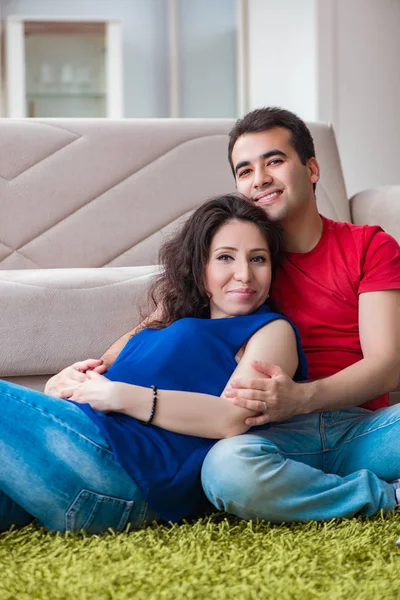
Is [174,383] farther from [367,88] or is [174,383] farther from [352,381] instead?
[367,88]

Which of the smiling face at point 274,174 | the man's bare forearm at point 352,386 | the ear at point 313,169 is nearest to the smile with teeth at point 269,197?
the smiling face at point 274,174

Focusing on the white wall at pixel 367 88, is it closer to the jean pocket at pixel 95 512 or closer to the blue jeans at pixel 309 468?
the blue jeans at pixel 309 468

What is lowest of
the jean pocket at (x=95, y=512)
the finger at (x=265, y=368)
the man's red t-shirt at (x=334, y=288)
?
the jean pocket at (x=95, y=512)

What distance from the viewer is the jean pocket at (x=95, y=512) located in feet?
3.52

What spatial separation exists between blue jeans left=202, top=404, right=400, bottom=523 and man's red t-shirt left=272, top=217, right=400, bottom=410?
0.11 m

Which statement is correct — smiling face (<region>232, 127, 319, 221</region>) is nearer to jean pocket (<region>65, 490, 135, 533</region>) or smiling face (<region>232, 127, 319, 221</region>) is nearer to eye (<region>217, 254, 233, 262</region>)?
eye (<region>217, 254, 233, 262</region>)

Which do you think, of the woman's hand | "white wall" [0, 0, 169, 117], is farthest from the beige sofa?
"white wall" [0, 0, 169, 117]

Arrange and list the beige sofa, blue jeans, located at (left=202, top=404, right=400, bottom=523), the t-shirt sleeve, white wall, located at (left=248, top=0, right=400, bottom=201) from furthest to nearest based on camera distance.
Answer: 1. white wall, located at (left=248, top=0, right=400, bottom=201)
2. the beige sofa
3. the t-shirt sleeve
4. blue jeans, located at (left=202, top=404, right=400, bottom=523)

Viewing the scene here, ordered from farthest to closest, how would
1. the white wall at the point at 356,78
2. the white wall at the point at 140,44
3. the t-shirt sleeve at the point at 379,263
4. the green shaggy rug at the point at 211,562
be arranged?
the white wall at the point at 140,44 < the white wall at the point at 356,78 < the t-shirt sleeve at the point at 379,263 < the green shaggy rug at the point at 211,562

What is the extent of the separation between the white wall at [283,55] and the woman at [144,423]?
7.76 ft

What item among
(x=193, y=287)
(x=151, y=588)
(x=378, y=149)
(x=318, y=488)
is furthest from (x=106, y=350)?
(x=378, y=149)

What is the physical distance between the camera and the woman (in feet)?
3.54

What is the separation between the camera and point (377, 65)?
11.3ft

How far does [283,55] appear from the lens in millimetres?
3764
